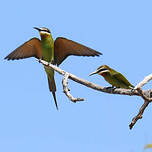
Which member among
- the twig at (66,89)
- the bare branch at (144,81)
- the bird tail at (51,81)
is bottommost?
the bird tail at (51,81)

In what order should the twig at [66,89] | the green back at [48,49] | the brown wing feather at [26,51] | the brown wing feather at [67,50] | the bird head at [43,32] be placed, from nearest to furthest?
the twig at [66,89] < the brown wing feather at [67,50] < the brown wing feather at [26,51] < the green back at [48,49] < the bird head at [43,32]

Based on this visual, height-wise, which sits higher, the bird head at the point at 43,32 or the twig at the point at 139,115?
the bird head at the point at 43,32

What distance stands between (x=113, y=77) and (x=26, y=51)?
182 centimetres

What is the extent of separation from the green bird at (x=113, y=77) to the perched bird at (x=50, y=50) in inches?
40.1

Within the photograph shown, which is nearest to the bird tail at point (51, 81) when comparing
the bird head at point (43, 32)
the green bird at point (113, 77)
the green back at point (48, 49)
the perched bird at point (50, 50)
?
the perched bird at point (50, 50)

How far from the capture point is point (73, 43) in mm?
4527

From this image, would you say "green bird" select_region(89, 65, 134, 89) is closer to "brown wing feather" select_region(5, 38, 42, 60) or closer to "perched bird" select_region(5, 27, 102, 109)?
"perched bird" select_region(5, 27, 102, 109)

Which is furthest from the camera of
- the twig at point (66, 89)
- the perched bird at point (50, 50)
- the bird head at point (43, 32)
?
the bird head at point (43, 32)

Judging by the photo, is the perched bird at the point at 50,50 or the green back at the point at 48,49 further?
the green back at the point at 48,49

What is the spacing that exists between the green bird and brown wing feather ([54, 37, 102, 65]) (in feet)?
3.34

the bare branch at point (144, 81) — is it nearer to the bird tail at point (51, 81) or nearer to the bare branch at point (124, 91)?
the bare branch at point (124, 91)

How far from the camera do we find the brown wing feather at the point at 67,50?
4273mm

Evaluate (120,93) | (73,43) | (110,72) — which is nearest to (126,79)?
(110,72)

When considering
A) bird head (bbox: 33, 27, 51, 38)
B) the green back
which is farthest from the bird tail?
bird head (bbox: 33, 27, 51, 38)
